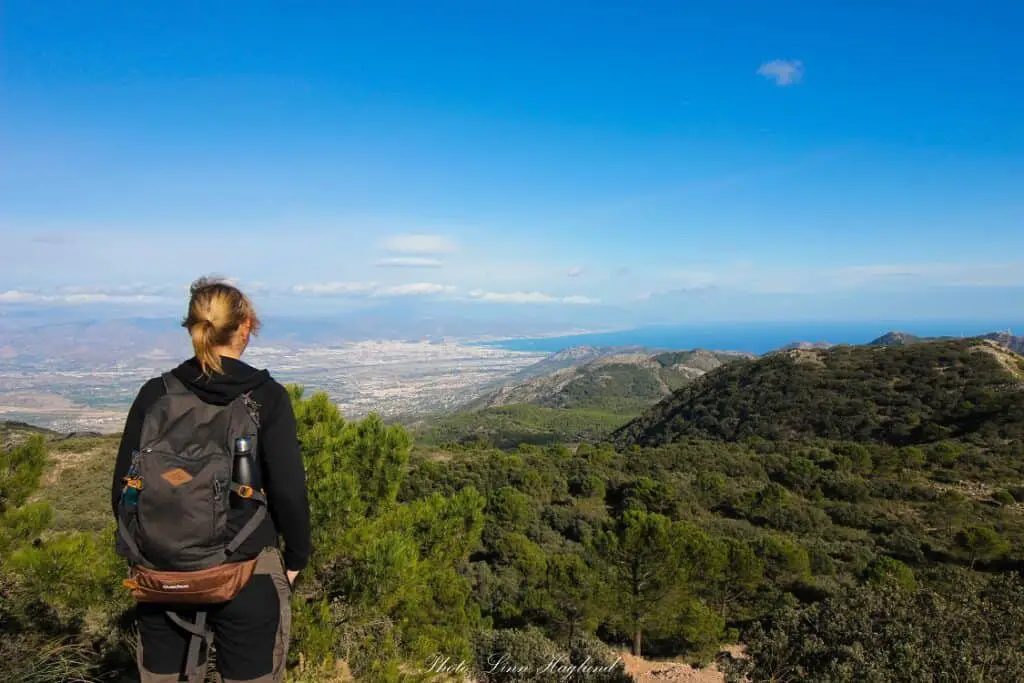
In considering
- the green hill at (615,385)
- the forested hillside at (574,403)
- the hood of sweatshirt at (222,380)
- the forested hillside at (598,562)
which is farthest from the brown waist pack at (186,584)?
the green hill at (615,385)

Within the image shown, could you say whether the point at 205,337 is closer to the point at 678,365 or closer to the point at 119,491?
the point at 119,491

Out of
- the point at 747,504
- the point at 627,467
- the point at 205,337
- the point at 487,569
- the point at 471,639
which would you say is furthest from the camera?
the point at 627,467

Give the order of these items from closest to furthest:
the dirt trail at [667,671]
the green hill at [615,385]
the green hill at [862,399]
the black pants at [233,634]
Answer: the black pants at [233,634]
the dirt trail at [667,671]
the green hill at [862,399]
the green hill at [615,385]

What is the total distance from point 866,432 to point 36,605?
170ft

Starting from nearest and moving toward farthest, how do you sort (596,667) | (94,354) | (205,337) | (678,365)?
(205,337) < (596,667) < (678,365) < (94,354)

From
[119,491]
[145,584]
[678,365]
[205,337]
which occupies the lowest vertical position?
[678,365]

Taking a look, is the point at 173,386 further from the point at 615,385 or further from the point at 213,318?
the point at 615,385

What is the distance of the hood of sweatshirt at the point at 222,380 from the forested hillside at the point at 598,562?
323cm

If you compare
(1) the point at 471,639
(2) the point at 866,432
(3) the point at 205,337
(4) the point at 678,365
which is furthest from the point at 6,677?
(4) the point at 678,365

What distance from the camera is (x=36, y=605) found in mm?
5168

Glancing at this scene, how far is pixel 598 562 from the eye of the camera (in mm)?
12906

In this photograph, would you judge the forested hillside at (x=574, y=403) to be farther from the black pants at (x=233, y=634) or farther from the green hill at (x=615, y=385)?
the black pants at (x=233, y=634)

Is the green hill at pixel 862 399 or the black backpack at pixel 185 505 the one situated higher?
the black backpack at pixel 185 505

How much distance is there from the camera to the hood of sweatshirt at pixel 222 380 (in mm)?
2104
